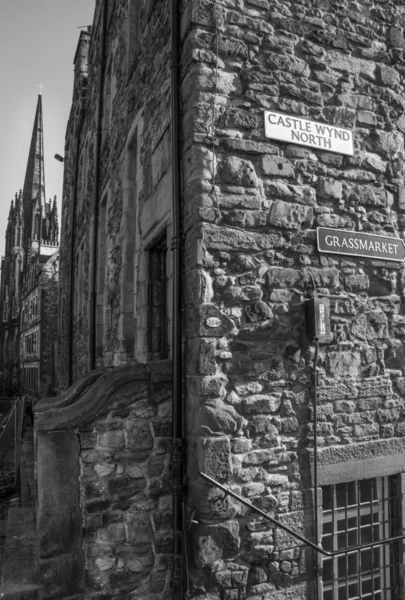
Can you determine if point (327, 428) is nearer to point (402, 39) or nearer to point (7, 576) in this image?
point (7, 576)

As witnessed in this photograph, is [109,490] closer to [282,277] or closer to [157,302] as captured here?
[282,277]

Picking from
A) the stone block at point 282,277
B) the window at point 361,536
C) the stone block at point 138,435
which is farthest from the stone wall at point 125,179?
the window at point 361,536

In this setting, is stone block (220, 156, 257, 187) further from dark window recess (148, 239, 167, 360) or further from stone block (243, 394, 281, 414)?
stone block (243, 394, 281, 414)

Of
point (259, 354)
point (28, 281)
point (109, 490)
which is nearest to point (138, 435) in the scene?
point (109, 490)

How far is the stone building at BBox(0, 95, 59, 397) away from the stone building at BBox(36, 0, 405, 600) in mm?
25303

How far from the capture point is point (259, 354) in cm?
399

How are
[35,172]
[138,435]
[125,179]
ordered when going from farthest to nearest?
[35,172] < [125,179] < [138,435]

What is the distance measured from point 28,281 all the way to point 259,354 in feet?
124

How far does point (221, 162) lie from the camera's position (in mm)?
4059

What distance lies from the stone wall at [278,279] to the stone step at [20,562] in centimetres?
133

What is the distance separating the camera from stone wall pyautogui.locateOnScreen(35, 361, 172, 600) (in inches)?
140

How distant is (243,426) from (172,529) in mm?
993

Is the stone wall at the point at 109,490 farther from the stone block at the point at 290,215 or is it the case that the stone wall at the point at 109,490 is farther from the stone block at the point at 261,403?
the stone block at the point at 290,215

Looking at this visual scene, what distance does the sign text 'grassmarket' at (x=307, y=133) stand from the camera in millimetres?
4250
